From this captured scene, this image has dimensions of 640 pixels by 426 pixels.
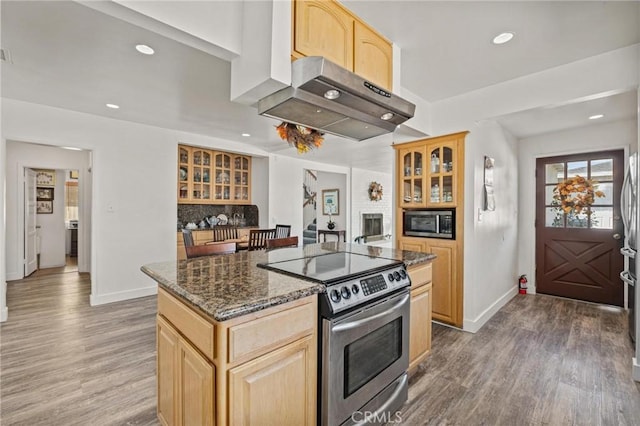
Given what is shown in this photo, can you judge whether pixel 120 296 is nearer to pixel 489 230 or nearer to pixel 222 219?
pixel 222 219

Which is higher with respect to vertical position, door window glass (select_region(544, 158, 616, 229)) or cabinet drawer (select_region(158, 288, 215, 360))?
door window glass (select_region(544, 158, 616, 229))

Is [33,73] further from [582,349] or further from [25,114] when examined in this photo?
[582,349]

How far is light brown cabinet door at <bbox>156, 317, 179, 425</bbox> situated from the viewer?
1431 millimetres

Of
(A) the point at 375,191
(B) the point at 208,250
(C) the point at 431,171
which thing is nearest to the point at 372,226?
(A) the point at 375,191

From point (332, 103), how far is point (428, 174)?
2.01 m

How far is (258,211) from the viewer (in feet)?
19.4

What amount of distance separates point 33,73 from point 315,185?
6340 mm

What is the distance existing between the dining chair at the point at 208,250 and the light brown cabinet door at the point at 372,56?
1.69m

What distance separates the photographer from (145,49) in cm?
225

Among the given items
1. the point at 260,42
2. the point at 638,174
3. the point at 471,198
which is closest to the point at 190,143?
the point at 260,42

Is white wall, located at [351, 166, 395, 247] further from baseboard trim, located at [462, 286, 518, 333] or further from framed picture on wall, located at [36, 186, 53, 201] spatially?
framed picture on wall, located at [36, 186, 53, 201]

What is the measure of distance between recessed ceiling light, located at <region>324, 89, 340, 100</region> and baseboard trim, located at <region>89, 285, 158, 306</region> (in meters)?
3.95

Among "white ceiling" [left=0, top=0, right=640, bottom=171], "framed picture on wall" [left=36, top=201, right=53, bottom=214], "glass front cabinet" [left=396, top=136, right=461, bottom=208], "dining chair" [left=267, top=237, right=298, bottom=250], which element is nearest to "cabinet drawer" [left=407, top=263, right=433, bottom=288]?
"glass front cabinet" [left=396, top=136, right=461, bottom=208]

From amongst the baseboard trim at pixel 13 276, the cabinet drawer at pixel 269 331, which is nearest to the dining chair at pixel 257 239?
the cabinet drawer at pixel 269 331
